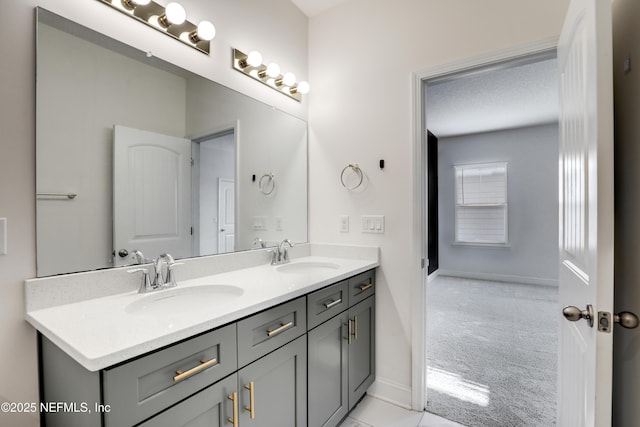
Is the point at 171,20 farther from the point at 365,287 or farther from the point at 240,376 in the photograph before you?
the point at 365,287

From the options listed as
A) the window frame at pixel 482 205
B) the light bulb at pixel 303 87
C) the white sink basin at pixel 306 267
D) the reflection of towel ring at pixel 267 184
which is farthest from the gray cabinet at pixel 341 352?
the window frame at pixel 482 205

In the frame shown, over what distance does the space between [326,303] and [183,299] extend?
662 mm

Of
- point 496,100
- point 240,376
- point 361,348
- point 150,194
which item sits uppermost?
point 496,100

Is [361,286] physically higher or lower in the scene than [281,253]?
lower

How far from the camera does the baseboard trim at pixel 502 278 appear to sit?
484cm

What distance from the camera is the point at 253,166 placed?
2.00 metres

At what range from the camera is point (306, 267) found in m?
2.06

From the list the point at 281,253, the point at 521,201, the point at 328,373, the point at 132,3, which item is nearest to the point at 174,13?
the point at 132,3

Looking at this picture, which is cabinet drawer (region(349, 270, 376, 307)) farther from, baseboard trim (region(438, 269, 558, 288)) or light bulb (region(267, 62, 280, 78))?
baseboard trim (region(438, 269, 558, 288))

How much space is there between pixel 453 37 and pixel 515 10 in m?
0.31

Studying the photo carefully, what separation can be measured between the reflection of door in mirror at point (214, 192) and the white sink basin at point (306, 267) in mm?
357

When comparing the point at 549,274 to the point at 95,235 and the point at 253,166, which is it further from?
the point at 95,235

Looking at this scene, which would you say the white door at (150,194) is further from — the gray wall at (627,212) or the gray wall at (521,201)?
the gray wall at (521,201)

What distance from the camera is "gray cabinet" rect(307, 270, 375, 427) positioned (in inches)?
56.4
